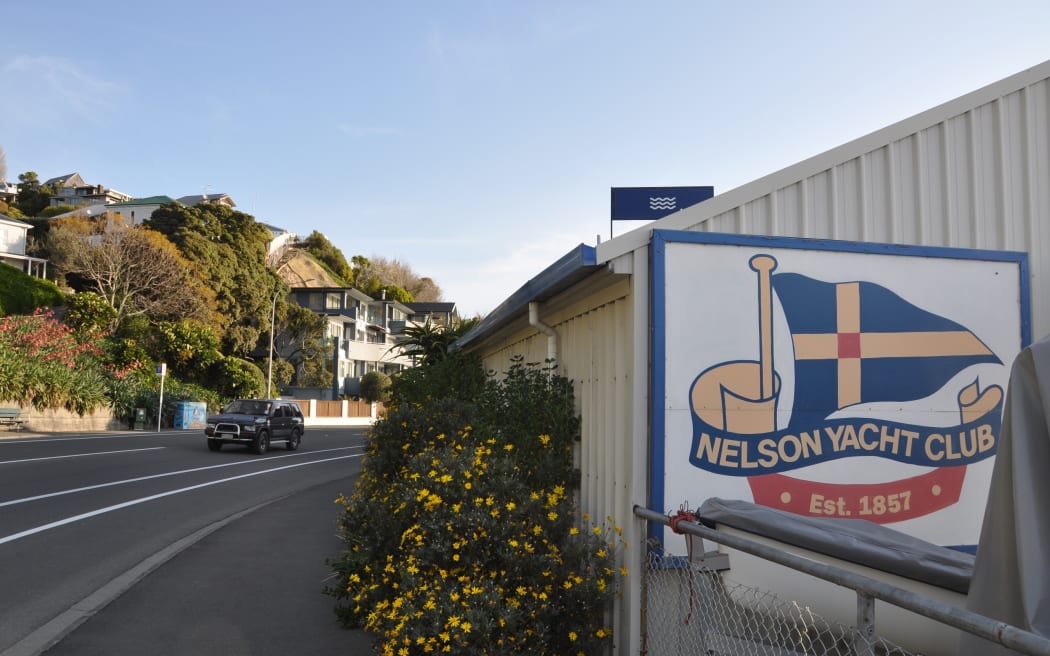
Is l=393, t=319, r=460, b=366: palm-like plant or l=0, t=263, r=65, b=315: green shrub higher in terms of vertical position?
l=0, t=263, r=65, b=315: green shrub

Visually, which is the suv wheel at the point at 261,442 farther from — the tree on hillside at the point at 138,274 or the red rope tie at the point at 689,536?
the tree on hillside at the point at 138,274

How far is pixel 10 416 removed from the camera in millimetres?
24438

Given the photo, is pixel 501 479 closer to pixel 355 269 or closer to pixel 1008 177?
pixel 1008 177

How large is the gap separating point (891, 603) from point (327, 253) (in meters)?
99.9

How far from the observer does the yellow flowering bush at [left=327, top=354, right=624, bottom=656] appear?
14.4 feet

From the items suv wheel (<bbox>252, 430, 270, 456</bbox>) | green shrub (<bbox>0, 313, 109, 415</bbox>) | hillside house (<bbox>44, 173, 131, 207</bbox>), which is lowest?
suv wheel (<bbox>252, 430, 270, 456</bbox>)

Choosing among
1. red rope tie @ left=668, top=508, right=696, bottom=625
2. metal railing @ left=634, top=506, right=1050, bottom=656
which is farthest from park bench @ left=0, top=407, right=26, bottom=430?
metal railing @ left=634, top=506, right=1050, bottom=656

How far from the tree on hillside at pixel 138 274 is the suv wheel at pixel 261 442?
23.2 metres

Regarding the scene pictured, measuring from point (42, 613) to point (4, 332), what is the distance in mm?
26836

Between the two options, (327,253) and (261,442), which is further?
(327,253)

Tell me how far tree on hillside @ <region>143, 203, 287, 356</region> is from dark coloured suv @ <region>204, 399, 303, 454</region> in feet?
85.3

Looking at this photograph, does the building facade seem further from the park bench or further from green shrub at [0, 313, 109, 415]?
the park bench

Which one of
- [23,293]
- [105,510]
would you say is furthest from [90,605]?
[23,293]

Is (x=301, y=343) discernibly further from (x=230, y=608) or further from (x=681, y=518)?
(x=681, y=518)
